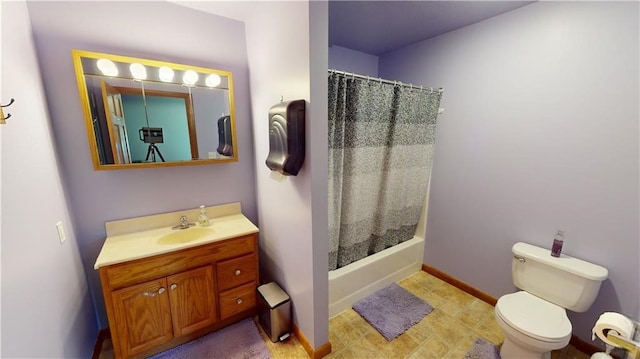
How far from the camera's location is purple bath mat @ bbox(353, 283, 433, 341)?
1.87 m

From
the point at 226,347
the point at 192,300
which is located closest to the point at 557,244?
the point at 226,347

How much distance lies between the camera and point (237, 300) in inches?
70.5

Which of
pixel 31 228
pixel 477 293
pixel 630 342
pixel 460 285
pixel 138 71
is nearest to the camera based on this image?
pixel 630 342

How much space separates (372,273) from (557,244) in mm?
1329

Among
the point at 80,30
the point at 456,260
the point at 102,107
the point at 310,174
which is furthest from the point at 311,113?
the point at 456,260

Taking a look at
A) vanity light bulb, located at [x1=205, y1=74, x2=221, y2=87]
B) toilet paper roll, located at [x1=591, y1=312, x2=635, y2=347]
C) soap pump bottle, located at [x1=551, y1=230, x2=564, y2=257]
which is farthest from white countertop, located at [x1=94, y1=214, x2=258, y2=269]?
soap pump bottle, located at [x1=551, y1=230, x2=564, y2=257]

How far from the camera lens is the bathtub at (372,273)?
6.59 ft

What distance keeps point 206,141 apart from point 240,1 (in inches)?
38.8

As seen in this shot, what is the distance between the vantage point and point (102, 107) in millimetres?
1523

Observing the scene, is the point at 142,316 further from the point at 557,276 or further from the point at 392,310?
the point at 557,276

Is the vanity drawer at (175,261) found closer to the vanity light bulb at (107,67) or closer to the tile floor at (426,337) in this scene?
the tile floor at (426,337)

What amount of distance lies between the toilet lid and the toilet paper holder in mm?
359

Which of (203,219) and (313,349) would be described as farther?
(203,219)

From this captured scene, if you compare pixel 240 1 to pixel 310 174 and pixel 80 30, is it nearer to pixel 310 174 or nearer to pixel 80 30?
pixel 80 30
